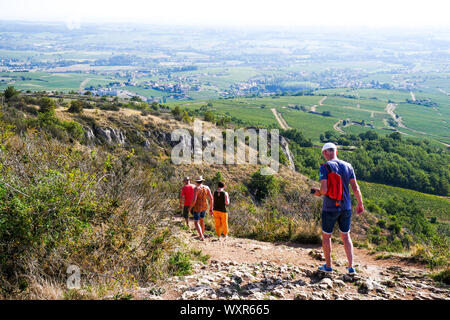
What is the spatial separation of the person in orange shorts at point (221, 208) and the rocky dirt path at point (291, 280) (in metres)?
1.18

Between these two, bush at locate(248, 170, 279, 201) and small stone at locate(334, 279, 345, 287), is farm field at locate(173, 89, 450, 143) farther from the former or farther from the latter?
small stone at locate(334, 279, 345, 287)

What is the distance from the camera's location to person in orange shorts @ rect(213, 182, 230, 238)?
23.6ft

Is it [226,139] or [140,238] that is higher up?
[140,238]

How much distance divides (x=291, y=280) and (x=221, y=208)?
307cm

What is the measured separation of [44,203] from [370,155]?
76007mm

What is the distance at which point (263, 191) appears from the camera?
79.2 feet

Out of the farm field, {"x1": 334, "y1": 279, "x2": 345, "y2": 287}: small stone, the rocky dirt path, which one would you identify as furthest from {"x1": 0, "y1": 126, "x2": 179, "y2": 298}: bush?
the farm field

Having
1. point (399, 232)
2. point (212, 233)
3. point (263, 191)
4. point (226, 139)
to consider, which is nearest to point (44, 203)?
point (212, 233)

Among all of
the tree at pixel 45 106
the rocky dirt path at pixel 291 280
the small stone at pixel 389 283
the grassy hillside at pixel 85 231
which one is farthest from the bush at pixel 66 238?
the tree at pixel 45 106

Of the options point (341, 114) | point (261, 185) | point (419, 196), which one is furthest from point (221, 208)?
point (341, 114)

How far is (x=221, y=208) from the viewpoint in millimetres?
7250

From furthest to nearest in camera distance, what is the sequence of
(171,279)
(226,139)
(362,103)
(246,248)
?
1. (362,103)
2. (226,139)
3. (246,248)
4. (171,279)

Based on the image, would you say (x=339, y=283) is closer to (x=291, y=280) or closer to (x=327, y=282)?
(x=327, y=282)
